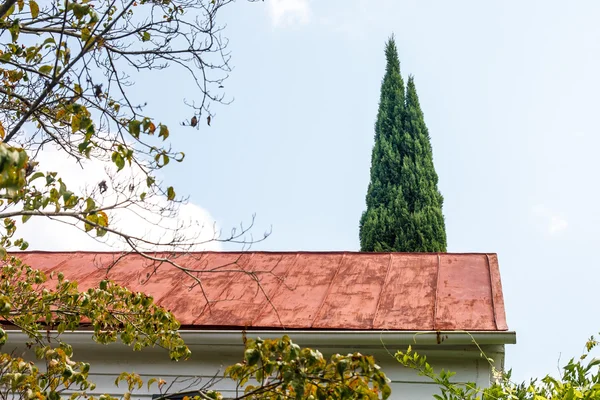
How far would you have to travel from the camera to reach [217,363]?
612 cm

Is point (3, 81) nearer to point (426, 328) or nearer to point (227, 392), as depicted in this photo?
point (227, 392)

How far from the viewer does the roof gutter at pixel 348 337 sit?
17.4 ft

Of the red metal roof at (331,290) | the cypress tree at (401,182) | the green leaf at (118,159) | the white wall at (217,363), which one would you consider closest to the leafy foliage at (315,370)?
the green leaf at (118,159)

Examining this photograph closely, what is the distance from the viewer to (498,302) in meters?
6.02

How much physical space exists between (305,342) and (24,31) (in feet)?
10.9

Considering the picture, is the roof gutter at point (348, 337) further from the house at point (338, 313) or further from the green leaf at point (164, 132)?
the green leaf at point (164, 132)

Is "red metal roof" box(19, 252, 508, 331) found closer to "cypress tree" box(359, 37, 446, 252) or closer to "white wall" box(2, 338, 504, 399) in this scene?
"white wall" box(2, 338, 504, 399)

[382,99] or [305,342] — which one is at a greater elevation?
[382,99]

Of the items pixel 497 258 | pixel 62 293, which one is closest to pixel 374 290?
pixel 497 258

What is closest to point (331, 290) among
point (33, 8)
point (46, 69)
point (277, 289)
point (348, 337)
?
point (277, 289)

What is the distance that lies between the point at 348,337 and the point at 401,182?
1199 cm

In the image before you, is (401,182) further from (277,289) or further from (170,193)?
(170,193)

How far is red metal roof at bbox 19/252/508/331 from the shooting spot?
590 centimetres

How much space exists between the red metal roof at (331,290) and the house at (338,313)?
0.01 metres
